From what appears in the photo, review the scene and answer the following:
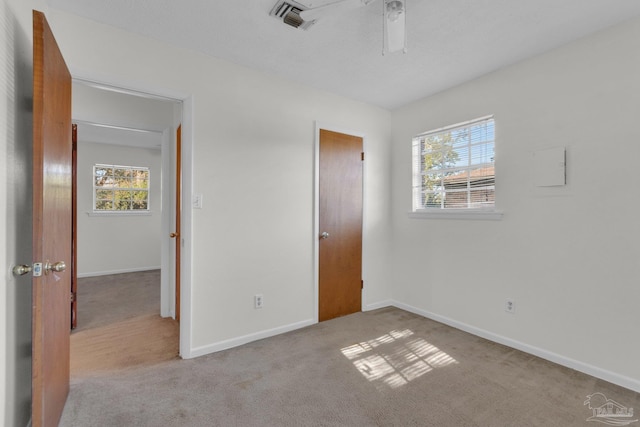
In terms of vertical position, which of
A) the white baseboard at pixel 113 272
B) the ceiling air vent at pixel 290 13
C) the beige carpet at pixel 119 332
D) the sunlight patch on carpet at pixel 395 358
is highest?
the ceiling air vent at pixel 290 13

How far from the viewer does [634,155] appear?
79.4 inches

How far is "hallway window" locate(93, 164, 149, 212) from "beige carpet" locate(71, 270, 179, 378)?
1.72 m

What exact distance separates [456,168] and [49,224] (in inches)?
126

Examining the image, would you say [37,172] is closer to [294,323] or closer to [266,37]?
[266,37]

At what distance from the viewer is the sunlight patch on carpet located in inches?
86.1

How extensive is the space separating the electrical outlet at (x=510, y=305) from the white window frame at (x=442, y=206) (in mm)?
722

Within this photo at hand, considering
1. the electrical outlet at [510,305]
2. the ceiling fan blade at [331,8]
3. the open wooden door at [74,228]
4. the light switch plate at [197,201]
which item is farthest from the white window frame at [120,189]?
the electrical outlet at [510,305]

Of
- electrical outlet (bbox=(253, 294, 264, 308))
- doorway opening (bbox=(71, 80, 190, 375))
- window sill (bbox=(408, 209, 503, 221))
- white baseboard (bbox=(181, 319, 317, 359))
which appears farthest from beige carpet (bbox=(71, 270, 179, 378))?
window sill (bbox=(408, 209, 503, 221))

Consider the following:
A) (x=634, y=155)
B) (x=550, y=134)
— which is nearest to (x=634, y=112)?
(x=634, y=155)

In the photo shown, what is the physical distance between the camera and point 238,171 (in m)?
2.67

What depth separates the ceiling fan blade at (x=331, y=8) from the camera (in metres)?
1.65

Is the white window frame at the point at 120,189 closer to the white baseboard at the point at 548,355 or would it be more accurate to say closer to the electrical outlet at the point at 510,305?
the white baseboard at the point at 548,355

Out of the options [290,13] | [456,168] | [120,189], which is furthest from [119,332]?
[120,189]

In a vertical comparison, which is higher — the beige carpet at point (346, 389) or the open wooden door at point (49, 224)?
the open wooden door at point (49, 224)
